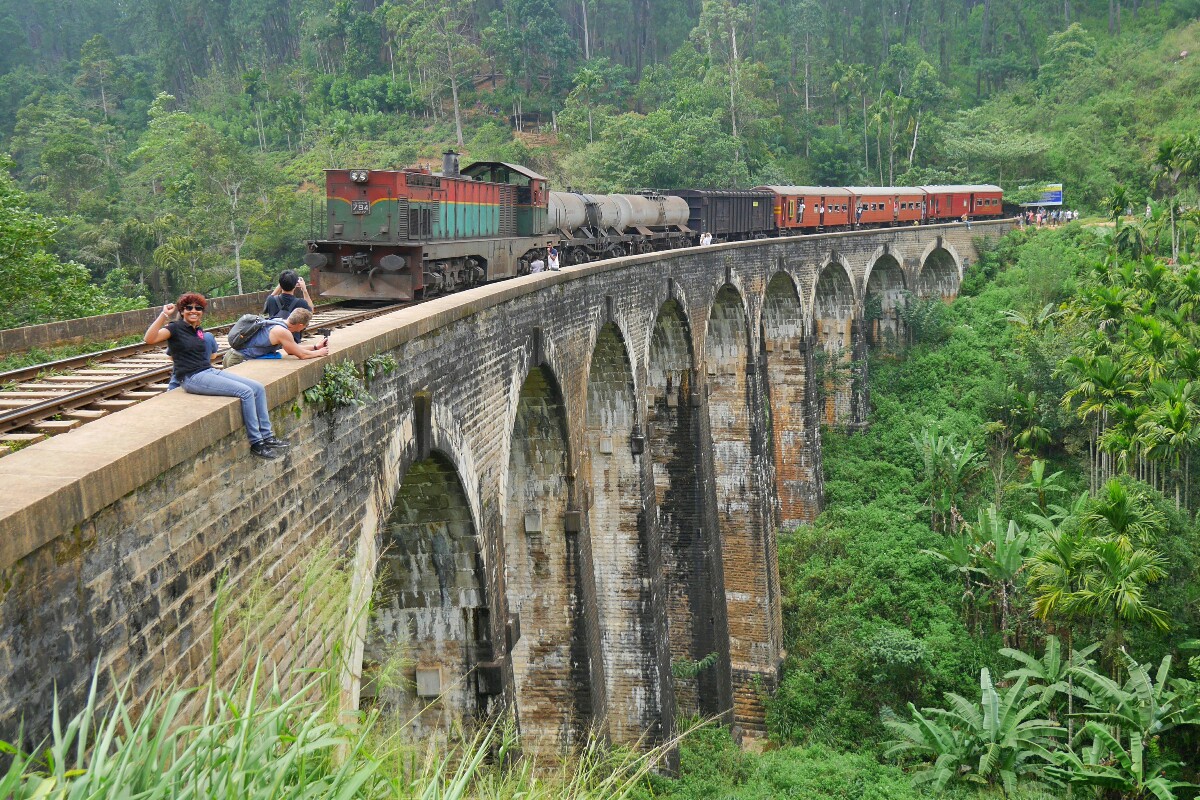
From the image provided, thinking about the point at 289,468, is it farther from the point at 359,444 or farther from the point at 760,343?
the point at 760,343

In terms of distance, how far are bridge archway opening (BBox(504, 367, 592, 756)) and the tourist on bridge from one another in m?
7.97

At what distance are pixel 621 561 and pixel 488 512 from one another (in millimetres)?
7064

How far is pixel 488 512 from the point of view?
1049 cm

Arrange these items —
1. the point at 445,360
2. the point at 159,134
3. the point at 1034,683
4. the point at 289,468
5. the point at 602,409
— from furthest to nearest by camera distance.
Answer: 1. the point at 159,134
2. the point at 1034,683
3. the point at 602,409
4. the point at 445,360
5. the point at 289,468

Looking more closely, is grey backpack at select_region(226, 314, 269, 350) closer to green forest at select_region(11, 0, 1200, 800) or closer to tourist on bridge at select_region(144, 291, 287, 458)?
tourist on bridge at select_region(144, 291, 287, 458)

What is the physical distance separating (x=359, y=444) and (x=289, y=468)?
120 centimetres

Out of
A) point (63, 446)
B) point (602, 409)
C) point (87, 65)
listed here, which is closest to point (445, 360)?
point (63, 446)

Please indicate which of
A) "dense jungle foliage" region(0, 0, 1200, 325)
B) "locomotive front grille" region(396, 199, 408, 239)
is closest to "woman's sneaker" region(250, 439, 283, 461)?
"locomotive front grille" region(396, 199, 408, 239)

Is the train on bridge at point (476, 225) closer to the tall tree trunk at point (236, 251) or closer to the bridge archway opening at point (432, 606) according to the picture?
the bridge archway opening at point (432, 606)

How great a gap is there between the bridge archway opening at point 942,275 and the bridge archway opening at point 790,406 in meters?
13.9

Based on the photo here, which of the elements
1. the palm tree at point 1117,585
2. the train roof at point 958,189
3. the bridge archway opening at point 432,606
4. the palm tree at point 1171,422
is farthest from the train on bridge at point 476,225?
the train roof at point 958,189

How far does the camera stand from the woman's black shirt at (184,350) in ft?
18.7

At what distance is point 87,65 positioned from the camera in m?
69.9

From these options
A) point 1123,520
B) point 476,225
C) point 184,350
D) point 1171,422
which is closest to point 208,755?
point 184,350
